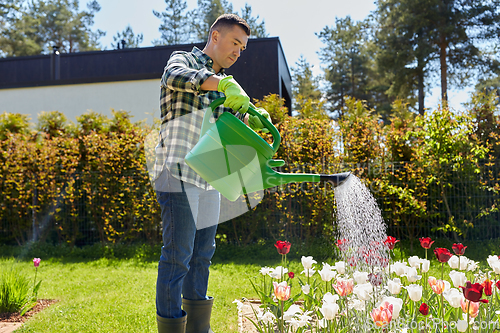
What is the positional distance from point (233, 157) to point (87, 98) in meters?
7.98

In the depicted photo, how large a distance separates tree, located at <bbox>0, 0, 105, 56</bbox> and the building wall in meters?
13.1

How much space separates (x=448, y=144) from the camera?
4.51 meters

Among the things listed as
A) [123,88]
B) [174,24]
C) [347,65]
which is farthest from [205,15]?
[123,88]

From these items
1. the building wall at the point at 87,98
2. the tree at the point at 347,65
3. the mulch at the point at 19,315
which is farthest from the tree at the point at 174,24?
the mulch at the point at 19,315

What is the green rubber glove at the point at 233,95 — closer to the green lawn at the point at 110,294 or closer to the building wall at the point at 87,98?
the green lawn at the point at 110,294

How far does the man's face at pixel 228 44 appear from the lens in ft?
5.07

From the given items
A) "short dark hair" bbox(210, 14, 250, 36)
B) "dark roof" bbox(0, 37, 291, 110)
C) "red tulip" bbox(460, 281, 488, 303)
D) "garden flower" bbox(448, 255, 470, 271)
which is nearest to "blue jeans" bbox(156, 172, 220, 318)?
"short dark hair" bbox(210, 14, 250, 36)

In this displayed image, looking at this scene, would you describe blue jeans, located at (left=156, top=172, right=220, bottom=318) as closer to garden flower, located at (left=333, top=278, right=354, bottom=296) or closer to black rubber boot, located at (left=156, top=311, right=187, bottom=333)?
black rubber boot, located at (left=156, top=311, right=187, bottom=333)

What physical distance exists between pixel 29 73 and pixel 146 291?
1239 centimetres

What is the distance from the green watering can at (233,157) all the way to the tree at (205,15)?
66.9 ft

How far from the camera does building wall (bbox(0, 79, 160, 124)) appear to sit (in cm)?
812

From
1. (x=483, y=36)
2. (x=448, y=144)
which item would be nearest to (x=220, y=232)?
(x=448, y=144)

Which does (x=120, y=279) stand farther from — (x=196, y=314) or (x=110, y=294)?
(x=196, y=314)

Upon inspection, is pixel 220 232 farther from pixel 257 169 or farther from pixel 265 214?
pixel 257 169
